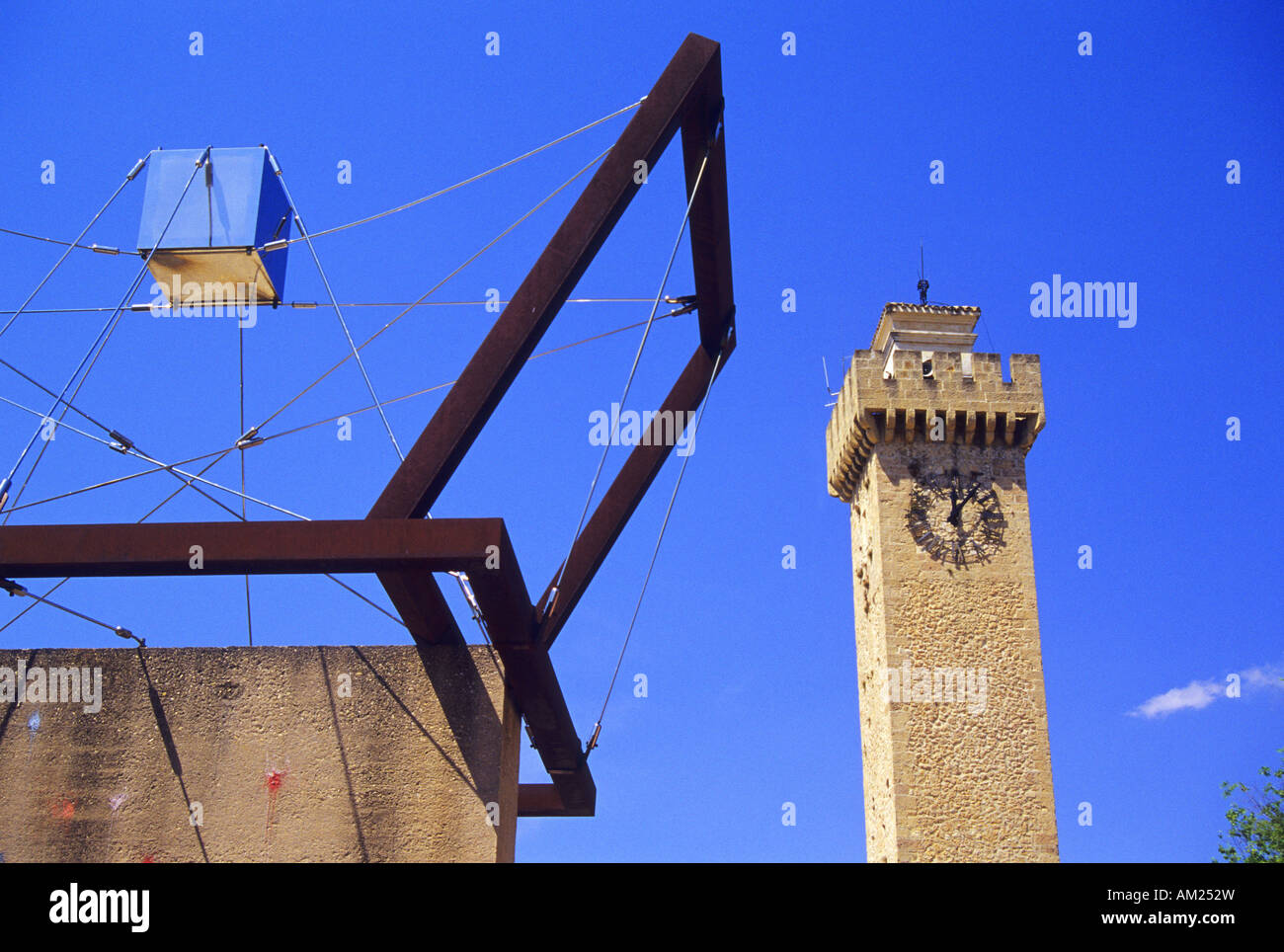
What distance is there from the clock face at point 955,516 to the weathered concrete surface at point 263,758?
15325 millimetres

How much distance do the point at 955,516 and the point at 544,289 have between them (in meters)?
15.8

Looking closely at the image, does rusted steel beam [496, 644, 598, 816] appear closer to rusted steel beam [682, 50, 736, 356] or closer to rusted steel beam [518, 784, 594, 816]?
rusted steel beam [518, 784, 594, 816]

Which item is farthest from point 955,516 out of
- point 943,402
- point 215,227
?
point 215,227

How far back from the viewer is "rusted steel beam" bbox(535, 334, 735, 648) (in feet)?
40.1

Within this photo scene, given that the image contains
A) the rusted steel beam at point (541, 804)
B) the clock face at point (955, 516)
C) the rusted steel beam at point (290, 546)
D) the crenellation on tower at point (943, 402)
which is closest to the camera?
the rusted steel beam at point (290, 546)

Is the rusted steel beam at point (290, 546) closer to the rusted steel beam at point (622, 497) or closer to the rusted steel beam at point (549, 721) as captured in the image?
the rusted steel beam at point (549, 721)

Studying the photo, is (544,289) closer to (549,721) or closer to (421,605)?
(421,605)

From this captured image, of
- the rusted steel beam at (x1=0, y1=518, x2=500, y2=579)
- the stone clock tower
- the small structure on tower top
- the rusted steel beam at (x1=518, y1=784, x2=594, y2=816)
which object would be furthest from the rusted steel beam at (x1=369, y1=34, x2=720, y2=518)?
the stone clock tower

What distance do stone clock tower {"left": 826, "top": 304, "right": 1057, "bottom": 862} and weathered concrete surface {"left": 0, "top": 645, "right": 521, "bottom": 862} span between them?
43.9ft

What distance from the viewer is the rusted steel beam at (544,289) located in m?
10.3

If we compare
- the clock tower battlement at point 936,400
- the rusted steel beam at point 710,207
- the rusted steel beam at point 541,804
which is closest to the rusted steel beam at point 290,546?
the rusted steel beam at point 710,207

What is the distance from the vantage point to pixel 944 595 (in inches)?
957
